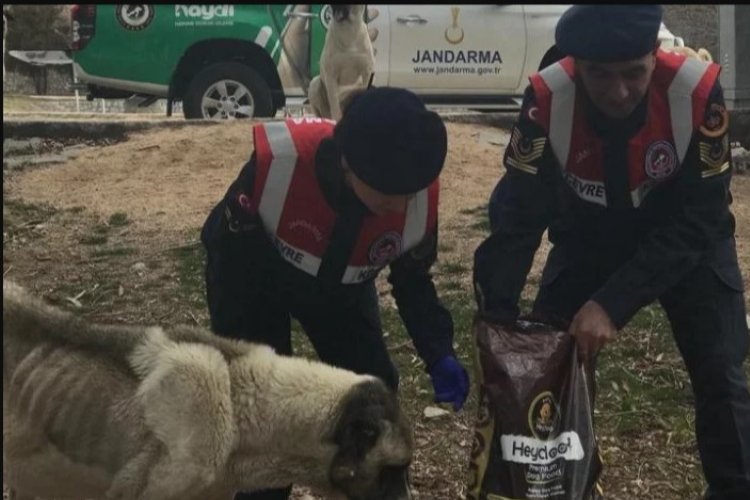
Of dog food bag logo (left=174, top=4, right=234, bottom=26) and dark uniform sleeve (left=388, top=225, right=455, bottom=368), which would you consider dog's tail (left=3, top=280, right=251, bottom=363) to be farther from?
dog food bag logo (left=174, top=4, right=234, bottom=26)

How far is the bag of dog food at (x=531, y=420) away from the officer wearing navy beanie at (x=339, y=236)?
35 centimetres

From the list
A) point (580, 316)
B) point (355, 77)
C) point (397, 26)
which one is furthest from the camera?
point (397, 26)

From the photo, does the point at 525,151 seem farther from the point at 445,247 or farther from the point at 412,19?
the point at 412,19

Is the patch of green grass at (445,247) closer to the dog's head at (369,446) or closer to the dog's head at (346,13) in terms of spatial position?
the dog's head at (346,13)

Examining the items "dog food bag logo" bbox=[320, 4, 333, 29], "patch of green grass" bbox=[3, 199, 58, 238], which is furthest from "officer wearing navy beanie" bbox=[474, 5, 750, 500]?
"dog food bag logo" bbox=[320, 4, 333, 29]

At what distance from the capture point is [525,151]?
13.6ft

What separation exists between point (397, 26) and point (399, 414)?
9.75m

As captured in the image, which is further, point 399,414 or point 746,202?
point 746,202

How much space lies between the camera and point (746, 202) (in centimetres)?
1052

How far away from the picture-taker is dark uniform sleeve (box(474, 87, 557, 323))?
416cm

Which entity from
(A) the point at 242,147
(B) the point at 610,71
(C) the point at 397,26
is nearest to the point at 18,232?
(A) the point at 242,147

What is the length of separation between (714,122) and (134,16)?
31.4ft

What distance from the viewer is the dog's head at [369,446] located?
3828mm

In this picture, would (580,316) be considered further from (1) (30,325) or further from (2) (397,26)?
(2) (397,26)
